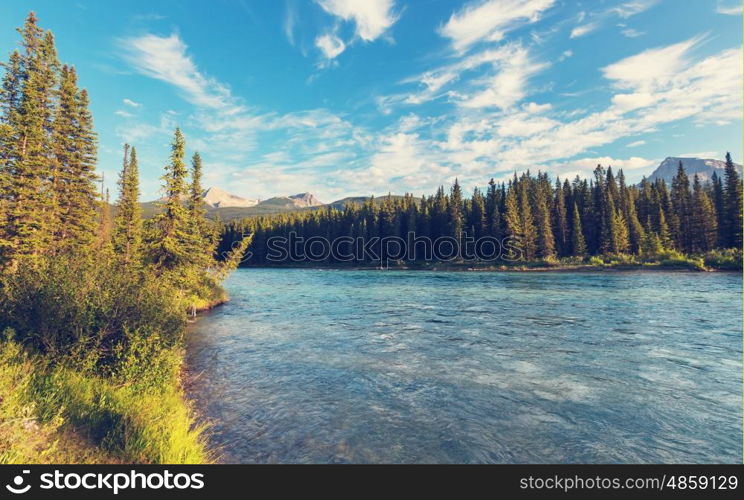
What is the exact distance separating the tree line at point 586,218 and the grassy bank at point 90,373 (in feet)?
183

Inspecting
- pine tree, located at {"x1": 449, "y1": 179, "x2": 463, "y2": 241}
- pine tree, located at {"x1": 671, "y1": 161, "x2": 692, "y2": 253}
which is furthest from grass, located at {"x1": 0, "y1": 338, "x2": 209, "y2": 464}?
pine tree, located at {"x1": 671, "y1": 161, "x2": 692, "y2": 253}

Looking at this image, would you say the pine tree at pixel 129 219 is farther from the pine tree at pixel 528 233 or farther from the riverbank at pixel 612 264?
the pine tree at pixel 528 233

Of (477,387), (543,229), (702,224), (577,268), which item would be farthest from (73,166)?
(702,224)

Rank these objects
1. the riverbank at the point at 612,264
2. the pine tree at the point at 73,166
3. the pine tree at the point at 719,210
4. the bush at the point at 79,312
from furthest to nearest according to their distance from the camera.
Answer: the pine tree at the point at 719,210, the riverbank at the point at 612,264, the pine tree at the point at 73,166, the bush at the point at 79,312

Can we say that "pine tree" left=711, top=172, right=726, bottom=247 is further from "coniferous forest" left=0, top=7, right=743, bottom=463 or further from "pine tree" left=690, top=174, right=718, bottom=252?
"coniferous forest" left=0, top=7, right=743, bottom=463

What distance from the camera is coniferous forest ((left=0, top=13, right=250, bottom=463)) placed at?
→ 23.8 ft

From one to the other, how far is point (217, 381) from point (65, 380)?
5.62 meters

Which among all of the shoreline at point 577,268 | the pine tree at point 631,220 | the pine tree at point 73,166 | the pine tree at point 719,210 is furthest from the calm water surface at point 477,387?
the pine tree at point 719,210

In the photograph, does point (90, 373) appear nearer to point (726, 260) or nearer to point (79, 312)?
point (79, 312)

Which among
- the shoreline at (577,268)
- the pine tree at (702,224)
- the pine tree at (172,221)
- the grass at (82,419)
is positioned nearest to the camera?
the grass at (82,419)

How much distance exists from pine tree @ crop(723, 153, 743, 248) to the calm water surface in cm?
6984

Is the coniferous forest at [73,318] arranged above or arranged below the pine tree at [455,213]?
below

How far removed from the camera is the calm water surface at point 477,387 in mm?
9289
